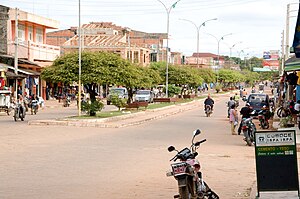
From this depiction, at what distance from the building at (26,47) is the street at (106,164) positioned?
29.6 metres

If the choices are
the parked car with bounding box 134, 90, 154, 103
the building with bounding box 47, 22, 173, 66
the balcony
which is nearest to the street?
the balcony

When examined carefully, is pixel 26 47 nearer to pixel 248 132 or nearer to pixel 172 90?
pixel 172 90

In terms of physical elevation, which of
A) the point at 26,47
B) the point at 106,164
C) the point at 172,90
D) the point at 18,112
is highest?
the point at 26,47

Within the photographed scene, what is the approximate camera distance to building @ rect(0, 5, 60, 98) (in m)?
56.8

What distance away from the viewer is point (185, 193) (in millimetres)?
9555

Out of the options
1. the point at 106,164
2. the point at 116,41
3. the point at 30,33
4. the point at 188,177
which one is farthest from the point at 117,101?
the point at 116,41

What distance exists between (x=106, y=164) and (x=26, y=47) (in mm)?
46347

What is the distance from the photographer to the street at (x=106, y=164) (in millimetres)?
12109

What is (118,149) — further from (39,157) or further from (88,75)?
(88,75)

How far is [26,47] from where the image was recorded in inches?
2393

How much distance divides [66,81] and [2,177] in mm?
21666

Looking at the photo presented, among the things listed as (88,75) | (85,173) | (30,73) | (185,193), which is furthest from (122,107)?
(185,193)

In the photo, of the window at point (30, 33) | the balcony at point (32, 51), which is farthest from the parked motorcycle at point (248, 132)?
the window at point (30, 33)

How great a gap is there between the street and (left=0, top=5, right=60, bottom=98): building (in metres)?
29.6
